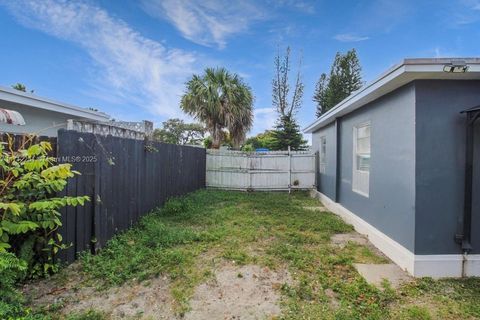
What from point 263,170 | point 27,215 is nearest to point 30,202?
point 27,215

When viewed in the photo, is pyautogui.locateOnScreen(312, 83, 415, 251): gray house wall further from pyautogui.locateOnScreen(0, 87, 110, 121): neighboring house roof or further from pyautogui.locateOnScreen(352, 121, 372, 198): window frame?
pyautogui.locateOnScreen(0, 87, 110, 121): neighboring house roof

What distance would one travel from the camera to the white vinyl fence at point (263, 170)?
1069cm

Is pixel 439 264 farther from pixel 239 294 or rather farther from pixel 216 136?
pixel 216 136

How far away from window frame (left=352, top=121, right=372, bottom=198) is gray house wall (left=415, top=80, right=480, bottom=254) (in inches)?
61.4

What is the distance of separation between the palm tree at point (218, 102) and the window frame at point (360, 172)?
26.4 feet

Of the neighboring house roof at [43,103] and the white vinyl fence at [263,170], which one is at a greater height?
the neighboring house roof at [43,103]

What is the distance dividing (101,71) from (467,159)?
11.3 m

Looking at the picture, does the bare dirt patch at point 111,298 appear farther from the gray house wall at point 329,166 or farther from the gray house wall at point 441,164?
the gray house wall at point 329,166

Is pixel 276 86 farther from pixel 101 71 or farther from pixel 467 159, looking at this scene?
pixel 467 159

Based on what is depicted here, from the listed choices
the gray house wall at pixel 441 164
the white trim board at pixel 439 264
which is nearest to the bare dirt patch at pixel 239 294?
the white trim board at pixel 439 264

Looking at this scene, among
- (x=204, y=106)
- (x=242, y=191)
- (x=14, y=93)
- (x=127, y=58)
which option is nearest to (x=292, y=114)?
(x=204, y=106)

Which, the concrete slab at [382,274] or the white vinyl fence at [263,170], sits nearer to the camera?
the concrete slab at [382,274]

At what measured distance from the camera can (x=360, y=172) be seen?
5672 mm

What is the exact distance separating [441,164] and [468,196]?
50 cm
